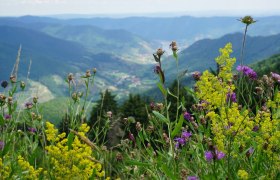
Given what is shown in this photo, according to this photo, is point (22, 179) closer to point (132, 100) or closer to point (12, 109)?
point (12, 109)

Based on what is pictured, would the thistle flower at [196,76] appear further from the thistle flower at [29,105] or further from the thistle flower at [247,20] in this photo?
the thistle flower at [29,105]

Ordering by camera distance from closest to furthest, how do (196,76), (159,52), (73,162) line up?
1. (73,162)
2. (159,52)
3. (196,76)

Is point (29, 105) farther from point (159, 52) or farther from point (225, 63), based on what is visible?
point (225, 63)

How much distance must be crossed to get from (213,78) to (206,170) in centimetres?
73

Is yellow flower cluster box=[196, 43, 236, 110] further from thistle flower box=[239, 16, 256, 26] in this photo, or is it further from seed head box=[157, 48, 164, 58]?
seed head box=[157, 48, 164, 58]

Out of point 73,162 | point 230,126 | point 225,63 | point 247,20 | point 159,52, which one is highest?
point 247,20

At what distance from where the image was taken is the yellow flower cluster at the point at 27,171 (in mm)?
2541

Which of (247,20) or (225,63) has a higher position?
(247,20)

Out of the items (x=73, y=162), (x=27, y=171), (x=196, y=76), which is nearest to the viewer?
(x=73, y=162)

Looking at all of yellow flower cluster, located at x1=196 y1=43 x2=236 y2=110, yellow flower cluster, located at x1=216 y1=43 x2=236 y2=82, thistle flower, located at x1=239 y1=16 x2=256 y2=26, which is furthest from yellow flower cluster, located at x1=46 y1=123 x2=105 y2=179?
thistle flower, located at x1=239 y1=16 x2=256 y2=26

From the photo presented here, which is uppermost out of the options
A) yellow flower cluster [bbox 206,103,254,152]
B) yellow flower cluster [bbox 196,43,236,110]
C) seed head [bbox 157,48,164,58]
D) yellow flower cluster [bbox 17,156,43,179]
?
seed head [bbox 157,48,164,58]

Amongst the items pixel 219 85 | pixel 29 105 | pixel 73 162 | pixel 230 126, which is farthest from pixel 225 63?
pixel 29 105

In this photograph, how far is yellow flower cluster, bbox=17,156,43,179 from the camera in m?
2.54

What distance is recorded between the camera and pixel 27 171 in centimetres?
258
